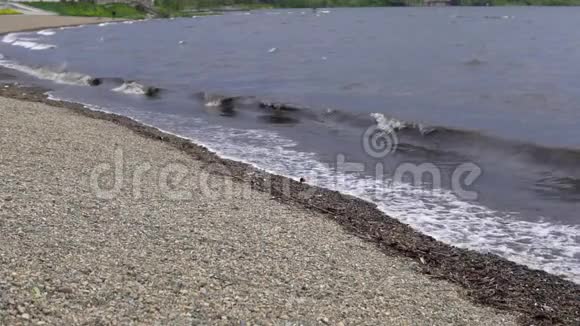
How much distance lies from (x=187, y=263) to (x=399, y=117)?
63.6 feet

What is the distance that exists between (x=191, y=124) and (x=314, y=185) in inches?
435

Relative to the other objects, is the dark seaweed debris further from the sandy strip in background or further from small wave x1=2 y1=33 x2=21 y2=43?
the sandy strip in background

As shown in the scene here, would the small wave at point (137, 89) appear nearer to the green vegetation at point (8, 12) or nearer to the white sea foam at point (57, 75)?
the white sea foam at point (57, 75)

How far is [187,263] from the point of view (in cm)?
955

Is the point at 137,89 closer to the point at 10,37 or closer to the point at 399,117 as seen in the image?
the point at 399,117

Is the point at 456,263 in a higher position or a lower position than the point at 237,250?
lower

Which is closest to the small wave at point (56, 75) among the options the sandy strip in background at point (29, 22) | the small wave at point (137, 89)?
the small wave at point (137, 89)

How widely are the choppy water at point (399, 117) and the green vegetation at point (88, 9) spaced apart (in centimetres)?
7818

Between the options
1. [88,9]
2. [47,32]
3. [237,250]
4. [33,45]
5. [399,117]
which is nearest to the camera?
[237,250]

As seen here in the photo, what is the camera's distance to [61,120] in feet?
71.8

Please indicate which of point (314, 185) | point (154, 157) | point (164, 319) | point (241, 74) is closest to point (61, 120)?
point (154, 157)

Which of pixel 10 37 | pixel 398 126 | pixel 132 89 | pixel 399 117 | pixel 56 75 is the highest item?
pixel 10 37

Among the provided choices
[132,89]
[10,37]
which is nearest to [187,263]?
[132,89]

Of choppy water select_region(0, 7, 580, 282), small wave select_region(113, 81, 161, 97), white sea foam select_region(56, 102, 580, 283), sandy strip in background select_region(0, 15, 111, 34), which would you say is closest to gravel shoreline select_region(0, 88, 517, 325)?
white sea foam select_region(56, 102, 580, 283)
